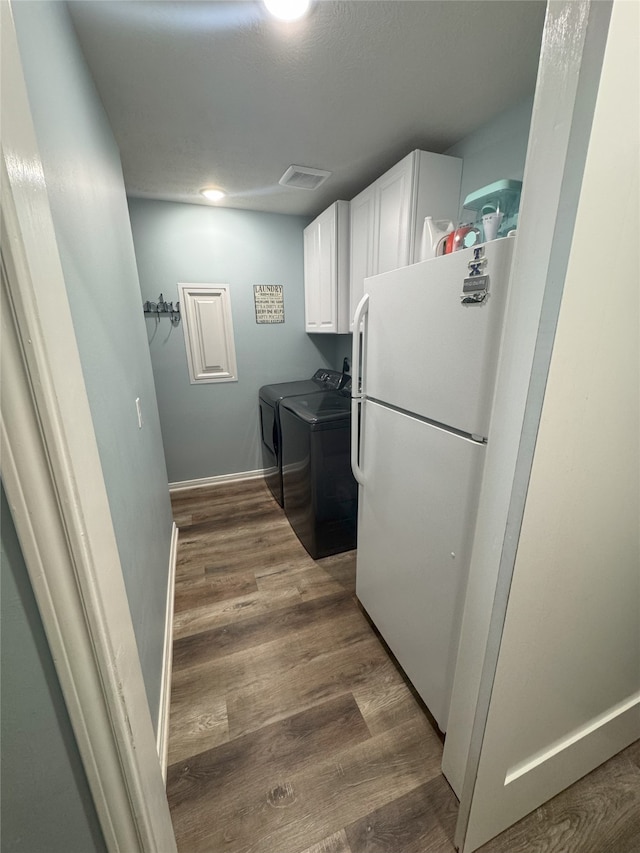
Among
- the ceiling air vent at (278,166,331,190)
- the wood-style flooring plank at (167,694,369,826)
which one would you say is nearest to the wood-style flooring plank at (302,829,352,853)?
the wood-style flooring plank at (167,694,369,826)

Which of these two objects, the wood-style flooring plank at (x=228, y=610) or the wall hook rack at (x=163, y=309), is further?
the wall hook rack at (x=163, y=309)

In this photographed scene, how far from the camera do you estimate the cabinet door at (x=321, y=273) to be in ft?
8.02

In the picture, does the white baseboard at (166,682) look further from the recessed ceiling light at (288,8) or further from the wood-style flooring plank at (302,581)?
the recessed ceiling light at (288,8)

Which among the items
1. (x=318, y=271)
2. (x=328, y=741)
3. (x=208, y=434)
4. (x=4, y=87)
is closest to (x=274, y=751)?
(x=328, y=741)

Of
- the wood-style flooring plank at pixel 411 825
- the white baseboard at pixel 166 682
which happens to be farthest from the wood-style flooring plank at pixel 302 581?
the wood-style flooring plank at pixel 411 825

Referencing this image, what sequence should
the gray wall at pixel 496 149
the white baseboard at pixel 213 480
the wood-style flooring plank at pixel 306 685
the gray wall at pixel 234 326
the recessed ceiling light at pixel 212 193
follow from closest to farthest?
the wood-style flooring plank at pixel 306 685
the gray wall at pixel 496 149
the recessed ceiling light at pixel 212 193
the gray wall at pixel 234 326
the white baseboard at pixel 213 480

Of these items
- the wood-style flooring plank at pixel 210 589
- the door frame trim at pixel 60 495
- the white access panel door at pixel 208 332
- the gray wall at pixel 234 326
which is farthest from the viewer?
the white access panel door at pixel 208 332

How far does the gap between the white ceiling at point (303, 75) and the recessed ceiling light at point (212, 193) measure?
0.41 meters

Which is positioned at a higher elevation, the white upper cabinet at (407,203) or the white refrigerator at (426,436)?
the white upper cabinet at (407,203)

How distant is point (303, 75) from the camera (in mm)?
1272

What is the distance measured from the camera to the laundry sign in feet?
9.74

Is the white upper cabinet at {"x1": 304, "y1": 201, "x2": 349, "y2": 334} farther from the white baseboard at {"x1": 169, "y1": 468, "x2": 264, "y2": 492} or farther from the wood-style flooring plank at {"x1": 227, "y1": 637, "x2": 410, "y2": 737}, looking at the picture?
the wood-style flooring plank at {"x1": 227, "y1": 637, "x2": 410, "y2": 737}

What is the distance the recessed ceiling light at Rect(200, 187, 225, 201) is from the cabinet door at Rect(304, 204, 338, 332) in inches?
29.8

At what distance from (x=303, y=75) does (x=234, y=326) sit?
1.90m
